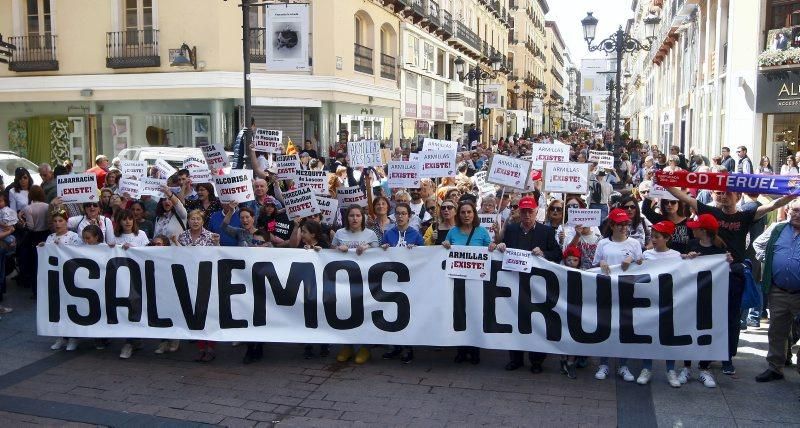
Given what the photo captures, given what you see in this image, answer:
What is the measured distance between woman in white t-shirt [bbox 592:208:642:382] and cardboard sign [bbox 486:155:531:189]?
7.27 ft

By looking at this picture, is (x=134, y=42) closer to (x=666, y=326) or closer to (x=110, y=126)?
(x=110, y=126)

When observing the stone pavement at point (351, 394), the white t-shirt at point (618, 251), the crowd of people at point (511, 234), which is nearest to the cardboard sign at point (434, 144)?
the crowd of people at point (511, 234)

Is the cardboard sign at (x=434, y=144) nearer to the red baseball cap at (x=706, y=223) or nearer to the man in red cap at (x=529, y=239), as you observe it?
the man in red cap at (x=529, y=239)

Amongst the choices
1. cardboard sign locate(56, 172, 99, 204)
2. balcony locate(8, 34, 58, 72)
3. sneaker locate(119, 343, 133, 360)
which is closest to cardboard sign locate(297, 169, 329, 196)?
cardboard sign locate(56, 172, 99, 204)

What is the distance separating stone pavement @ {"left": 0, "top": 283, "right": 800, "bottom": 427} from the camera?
5.93m

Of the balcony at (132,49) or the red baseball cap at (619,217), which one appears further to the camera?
the balcony at (132,49)

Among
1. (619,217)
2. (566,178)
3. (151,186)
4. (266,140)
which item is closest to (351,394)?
(619,217)

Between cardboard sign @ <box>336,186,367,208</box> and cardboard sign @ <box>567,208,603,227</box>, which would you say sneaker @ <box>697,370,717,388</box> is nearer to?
cardboard sign @ <box>567,208,603,227</box>

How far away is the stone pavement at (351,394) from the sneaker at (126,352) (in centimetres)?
7

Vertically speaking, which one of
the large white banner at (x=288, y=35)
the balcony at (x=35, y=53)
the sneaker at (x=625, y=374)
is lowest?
the sneaker at (x=625, y=374)

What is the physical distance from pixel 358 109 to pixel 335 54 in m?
3.63

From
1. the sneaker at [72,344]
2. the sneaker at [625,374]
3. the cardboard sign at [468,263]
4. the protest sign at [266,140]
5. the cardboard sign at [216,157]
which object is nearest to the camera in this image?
the sneaker at [625,374]

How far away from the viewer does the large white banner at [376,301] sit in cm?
670

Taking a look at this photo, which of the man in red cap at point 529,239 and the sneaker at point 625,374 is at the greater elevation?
the man in red cap at point 529,239
